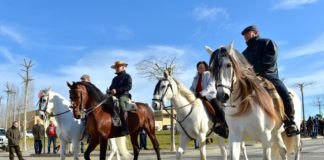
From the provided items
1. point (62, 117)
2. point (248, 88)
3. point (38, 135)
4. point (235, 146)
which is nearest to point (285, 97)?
point (248, 88)

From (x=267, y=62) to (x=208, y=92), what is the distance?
3.02 metres

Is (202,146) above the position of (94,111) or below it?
below

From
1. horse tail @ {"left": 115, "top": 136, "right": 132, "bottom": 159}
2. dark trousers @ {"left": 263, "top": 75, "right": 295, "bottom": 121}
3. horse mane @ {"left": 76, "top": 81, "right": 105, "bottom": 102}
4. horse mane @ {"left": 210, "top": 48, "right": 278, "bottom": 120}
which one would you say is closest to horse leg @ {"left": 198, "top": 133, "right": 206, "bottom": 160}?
dark trousers @ {"left": 263, "top": 75, "right": 295, "bottom": 121}

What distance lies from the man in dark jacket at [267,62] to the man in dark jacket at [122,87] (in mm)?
5191

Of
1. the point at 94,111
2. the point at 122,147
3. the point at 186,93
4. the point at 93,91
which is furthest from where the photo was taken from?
the point at 122,147

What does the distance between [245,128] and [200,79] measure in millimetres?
4701

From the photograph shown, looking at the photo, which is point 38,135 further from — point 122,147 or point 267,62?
point 267,62

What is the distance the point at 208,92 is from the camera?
33.6 ft

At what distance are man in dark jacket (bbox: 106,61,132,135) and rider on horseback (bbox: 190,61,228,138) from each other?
7.23ft

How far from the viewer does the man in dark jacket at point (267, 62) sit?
7.32 m

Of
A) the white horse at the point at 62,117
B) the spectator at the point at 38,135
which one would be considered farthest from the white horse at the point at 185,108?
the spectator at the point at 38,135

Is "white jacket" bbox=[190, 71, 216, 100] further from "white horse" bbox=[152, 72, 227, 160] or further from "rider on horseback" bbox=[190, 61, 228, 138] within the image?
"white horse" bbox=[152, 72, 227, 160]

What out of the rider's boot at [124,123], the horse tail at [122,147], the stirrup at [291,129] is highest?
the rider's boot at [124,123]

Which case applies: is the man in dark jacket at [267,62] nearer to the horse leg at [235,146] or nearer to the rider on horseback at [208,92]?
the horse leg at [235,146]
